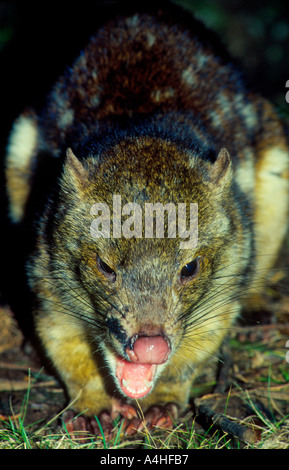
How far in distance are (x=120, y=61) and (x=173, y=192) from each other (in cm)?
175

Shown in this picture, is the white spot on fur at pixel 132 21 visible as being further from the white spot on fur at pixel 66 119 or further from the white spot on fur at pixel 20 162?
the white spot on fur at pixel 20 162

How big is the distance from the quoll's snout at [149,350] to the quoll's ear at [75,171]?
1.03 meters

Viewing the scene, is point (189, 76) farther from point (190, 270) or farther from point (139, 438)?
point (139, 438)

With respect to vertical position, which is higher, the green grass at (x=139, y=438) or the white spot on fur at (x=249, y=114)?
the white spot on fur at (x=249, y=114)

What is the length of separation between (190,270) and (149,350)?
0.61m

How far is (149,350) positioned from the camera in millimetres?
2910

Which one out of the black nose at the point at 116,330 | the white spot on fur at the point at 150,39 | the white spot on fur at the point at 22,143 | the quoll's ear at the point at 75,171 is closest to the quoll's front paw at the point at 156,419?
the black nose at the point at 116,330

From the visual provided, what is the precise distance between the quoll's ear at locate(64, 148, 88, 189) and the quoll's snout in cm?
103

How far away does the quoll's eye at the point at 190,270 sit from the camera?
3289 millimetres

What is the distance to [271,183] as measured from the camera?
16.2 feet

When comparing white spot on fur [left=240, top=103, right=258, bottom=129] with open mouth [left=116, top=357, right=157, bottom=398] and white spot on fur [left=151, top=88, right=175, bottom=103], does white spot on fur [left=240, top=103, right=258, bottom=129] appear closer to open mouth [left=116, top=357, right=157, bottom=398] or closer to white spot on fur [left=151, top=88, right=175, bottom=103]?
white spot on fur [left=151, top=88, right=175, bottom=103]

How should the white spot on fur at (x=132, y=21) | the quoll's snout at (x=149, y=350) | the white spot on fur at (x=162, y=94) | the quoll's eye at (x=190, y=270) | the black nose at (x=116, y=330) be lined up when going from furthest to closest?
1. the white spot on fur at (x=132, y=21)
2. the white spot on fur at (x=162, y=94)
3. the quoll's eye at (x=190, y=270)
4. the black nose at (x=116, y=330)
5. the quoll's snout at (x=149, y=350)

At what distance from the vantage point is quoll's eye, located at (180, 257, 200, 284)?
10.8 ft

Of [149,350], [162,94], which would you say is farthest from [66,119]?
[149,350]
